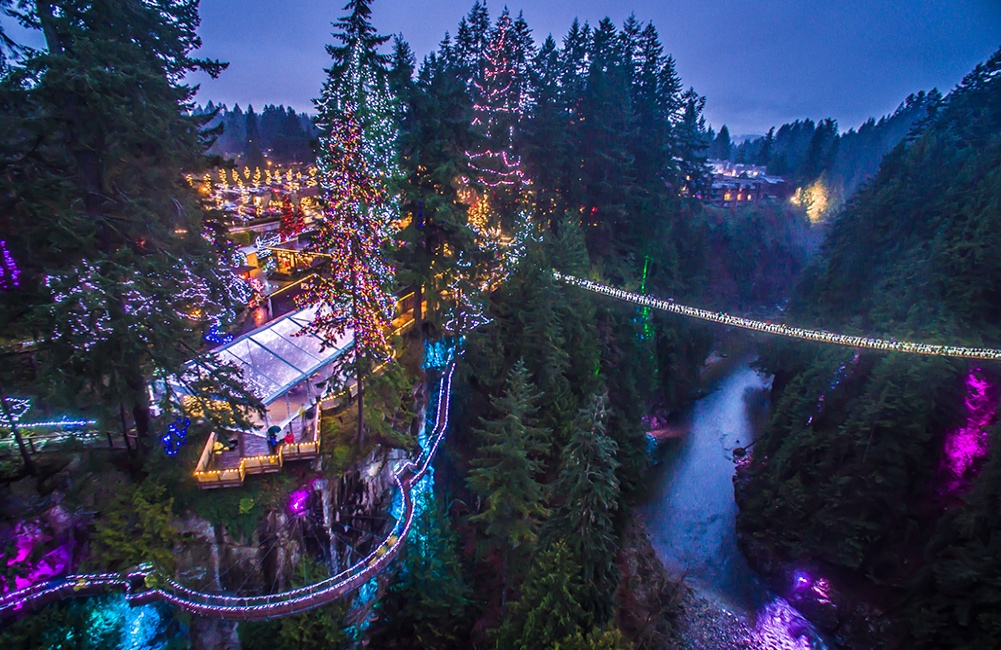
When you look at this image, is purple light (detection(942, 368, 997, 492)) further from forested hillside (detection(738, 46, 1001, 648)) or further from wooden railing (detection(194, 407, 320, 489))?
wooden railing (detection(194, 407, 320, 489))

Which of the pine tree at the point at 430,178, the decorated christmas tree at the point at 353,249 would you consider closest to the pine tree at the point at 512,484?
the decorated christmas tree at the point at 353,249

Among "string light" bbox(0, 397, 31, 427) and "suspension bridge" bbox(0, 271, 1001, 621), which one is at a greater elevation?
"string light" bbox(0, 397, 31, 427)

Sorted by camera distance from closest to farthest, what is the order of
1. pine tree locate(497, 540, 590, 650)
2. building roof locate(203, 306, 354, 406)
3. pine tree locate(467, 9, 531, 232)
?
1. pine tree locate(497, 540, 590, 650)
2. building roof locate(203, 306, 354, 406)
3. pine tree locate(467, 9, 531, 232)

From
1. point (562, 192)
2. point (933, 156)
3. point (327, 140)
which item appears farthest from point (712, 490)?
point (327, 140)

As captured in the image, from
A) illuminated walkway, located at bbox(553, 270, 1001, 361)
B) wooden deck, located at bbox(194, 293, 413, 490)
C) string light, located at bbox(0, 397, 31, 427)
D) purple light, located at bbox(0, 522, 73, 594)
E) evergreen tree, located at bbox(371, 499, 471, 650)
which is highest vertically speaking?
illuminated walkway, located at bbox(553, 270, 1001, 361)

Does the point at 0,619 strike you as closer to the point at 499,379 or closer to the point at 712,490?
the point at 499,379

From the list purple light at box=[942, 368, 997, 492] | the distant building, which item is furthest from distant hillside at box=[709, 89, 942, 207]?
purple light at box=[942, 368, 997, 492]
